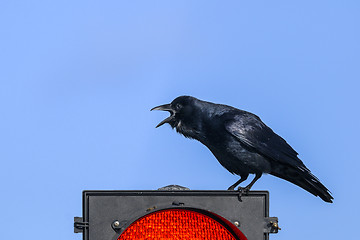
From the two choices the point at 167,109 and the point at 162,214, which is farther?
the point at 167,109

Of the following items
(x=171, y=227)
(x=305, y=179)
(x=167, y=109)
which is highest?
(x=167, y=109)

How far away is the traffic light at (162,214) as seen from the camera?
2768 millimetres

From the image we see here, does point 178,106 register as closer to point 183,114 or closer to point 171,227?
point 183,114

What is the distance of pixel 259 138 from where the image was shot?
5.63 meters

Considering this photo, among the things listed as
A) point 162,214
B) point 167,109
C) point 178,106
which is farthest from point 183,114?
point 162,214

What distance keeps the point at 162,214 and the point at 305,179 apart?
2568 millimetres

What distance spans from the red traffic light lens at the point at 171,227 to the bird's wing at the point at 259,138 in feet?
8.60

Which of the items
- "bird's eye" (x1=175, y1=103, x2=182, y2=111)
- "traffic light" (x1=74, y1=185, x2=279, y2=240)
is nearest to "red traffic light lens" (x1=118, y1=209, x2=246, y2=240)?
"traffic light" (x1=74, y1=185, x2=279, y2=240)

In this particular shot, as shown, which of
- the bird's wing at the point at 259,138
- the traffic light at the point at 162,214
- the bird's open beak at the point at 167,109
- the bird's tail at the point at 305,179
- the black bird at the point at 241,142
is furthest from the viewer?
the bird's wing at the point at 259,138

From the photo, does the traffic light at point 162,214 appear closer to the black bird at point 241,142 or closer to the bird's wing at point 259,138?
the black bird at point 241,142

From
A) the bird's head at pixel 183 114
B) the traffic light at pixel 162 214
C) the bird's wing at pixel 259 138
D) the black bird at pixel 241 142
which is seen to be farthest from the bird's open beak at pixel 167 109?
the traffic light at pixel 162 214

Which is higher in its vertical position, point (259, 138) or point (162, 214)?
point (259, 138)

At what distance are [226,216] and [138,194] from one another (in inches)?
16.1

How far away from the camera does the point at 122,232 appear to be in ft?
9.08
